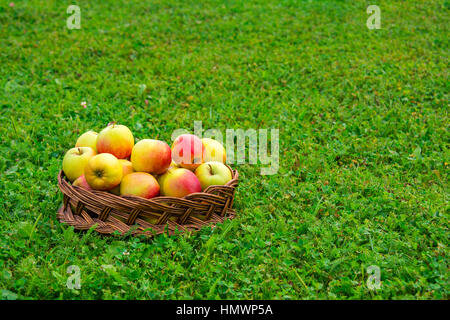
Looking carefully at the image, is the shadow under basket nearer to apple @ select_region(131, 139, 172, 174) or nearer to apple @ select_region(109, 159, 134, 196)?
apple @ select_region(109, 159, 134, 196)

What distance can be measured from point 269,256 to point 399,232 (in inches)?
39.7

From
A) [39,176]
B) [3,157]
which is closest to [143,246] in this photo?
[39,176]

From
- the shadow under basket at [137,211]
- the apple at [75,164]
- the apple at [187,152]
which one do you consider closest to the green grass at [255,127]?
the shadow under basket at [137,211]

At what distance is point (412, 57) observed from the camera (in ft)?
23.8

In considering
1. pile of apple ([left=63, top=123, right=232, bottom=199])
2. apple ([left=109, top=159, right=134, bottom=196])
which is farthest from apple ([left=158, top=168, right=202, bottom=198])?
apple ([left=109, top=159, right=134, bottom=196])

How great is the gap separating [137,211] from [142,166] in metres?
0.38

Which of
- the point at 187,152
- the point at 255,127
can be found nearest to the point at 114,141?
the point at 187,152

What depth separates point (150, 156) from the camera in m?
3.19

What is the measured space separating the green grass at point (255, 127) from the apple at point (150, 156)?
1.77ft

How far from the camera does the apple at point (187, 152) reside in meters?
3.45

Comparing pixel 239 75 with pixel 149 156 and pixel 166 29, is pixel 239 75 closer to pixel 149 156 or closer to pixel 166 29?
pixel 166 29

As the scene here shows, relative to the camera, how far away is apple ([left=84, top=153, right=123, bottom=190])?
302 cm

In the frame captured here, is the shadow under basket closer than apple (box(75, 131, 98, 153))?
Yes

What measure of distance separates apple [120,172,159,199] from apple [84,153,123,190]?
8cm
